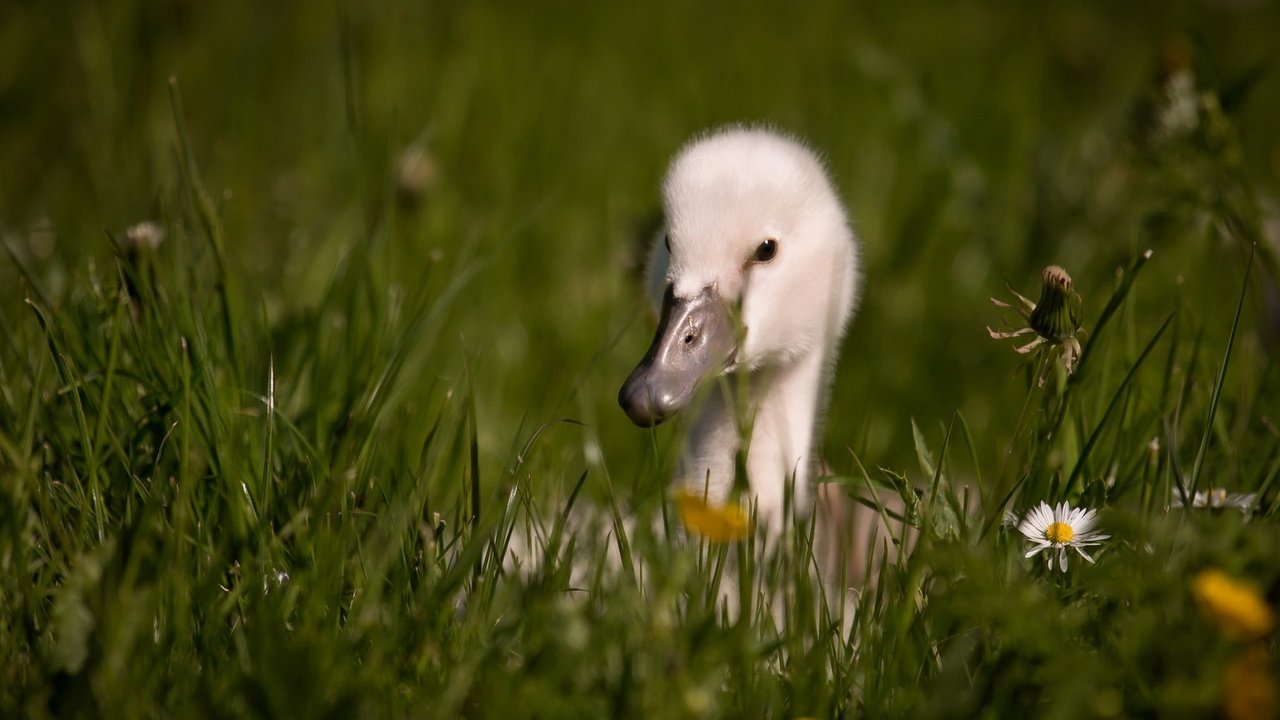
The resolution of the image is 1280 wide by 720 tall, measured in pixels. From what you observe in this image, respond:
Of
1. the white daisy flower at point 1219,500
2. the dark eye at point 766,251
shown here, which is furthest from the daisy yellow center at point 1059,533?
the dark eye at point 766,251

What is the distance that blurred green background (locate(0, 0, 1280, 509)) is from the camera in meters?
3.03

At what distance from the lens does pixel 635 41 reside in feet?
19.4

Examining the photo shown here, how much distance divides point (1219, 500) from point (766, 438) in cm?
93

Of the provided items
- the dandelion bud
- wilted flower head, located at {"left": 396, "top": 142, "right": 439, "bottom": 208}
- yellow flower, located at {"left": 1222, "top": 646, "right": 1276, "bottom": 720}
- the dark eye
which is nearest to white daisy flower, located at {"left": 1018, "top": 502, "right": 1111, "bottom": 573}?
the dandelion bud

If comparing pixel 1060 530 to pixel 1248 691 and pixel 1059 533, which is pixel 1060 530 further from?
pixel 1248 691

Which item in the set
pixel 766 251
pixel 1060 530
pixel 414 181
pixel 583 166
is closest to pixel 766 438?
pixel 766 251

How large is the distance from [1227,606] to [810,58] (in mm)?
4950

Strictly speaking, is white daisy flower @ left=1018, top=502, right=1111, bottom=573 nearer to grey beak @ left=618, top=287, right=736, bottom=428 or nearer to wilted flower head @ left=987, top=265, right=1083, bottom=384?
wilted flower head @ left=987, top=265, right=1083, bottom=384

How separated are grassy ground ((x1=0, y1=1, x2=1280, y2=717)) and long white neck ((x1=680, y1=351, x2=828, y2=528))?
6.4 inches

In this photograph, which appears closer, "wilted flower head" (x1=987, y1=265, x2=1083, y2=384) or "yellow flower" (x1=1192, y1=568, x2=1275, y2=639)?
"yellow flower" (x1=1192, y1=568, x2=1275, y2=639)

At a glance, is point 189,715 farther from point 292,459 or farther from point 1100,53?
point 1100,53

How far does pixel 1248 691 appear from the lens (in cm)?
125

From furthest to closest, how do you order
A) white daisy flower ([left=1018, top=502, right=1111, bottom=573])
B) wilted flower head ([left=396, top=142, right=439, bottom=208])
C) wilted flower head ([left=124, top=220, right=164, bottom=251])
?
wilted flower head ([left=396, top=142, right=439, bottom=208]) → wilted flower head ([left=124, top=220, right=164, bottom=251]) → white daisy flower ([left=1018, top=502, right=1111, bottom=573])

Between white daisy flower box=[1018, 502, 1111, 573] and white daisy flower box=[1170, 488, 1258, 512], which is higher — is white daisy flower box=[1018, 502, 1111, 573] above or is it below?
below
